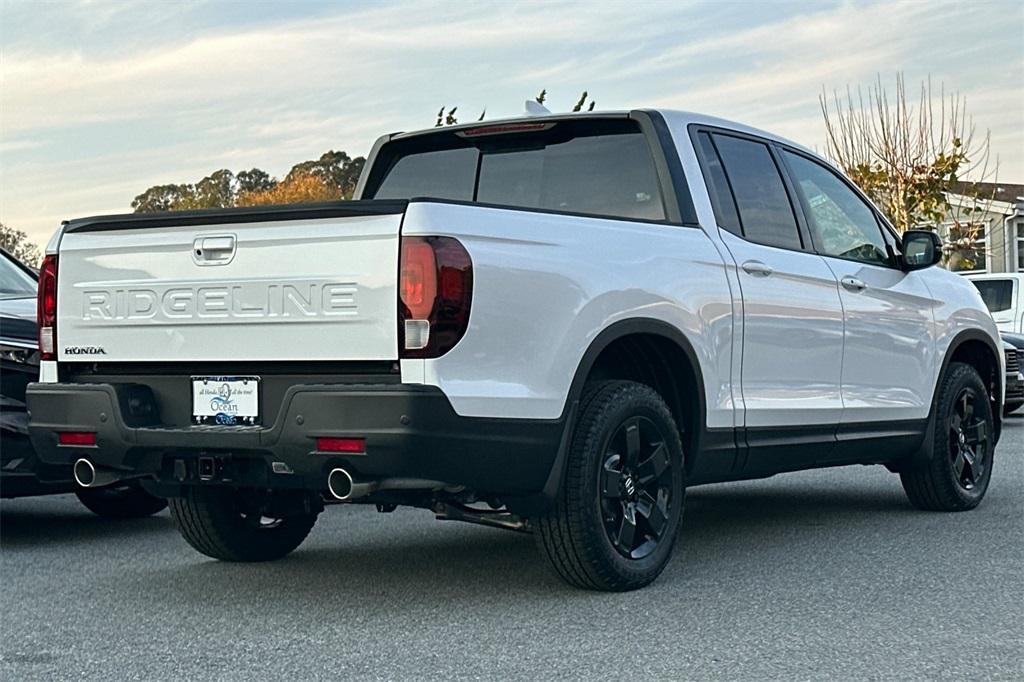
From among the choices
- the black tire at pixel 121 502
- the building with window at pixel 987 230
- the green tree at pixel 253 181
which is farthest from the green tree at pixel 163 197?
the black tire at pixel 121 502

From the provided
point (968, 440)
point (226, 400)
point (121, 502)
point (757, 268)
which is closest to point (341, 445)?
point (226, 400)

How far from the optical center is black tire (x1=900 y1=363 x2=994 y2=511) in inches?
325

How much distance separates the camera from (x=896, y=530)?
771 centimetres

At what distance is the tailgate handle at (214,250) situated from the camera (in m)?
5.58

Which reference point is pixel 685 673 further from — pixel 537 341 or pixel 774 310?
pixel 774 310

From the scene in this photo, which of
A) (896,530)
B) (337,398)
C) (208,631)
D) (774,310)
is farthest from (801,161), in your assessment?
(208,631)

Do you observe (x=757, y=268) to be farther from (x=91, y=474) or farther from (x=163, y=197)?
(x=163, y=197)

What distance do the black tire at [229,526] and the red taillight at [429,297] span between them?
1771mm

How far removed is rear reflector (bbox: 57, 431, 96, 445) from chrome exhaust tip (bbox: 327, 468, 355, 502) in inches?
40.6

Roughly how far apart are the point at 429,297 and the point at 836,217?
131 inches

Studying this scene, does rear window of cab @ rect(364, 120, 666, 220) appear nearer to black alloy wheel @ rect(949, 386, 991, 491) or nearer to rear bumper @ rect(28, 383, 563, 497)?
rear bumper @ rect(28, 383, 563, 497)

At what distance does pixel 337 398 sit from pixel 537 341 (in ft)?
2.47

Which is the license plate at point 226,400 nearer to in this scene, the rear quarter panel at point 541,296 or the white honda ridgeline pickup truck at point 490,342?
the white honda ridgeline pickup truck at point 490,342

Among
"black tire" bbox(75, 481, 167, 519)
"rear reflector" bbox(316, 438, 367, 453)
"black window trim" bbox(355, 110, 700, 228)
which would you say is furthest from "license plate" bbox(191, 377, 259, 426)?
"black tire" bbox(75, 481, 167, 519)
